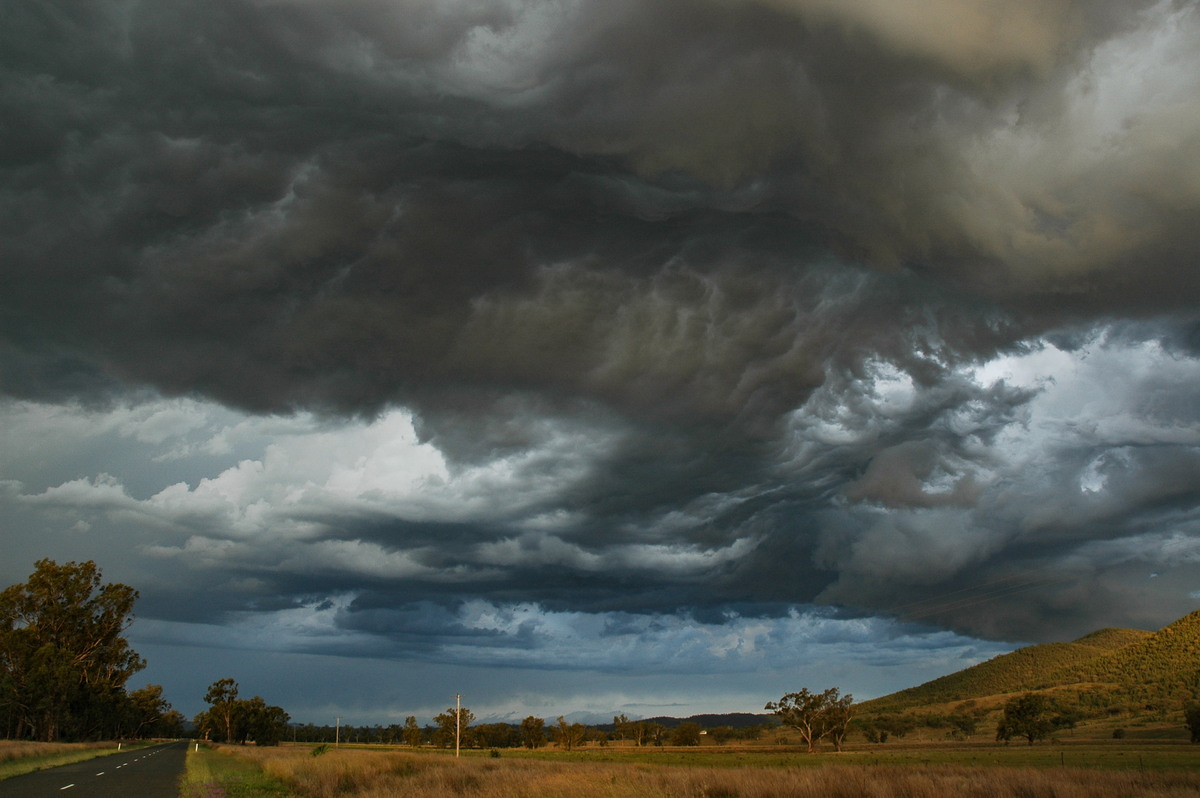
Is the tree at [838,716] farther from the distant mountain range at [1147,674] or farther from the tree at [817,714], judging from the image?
the distant mountain range at [1147,674]

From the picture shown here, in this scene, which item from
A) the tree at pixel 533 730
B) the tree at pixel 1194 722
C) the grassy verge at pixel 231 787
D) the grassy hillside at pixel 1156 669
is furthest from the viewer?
the tree at pixel 533 730

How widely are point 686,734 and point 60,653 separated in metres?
111

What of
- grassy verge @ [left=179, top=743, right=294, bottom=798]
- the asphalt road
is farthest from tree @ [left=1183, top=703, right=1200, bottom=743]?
the asphalt road

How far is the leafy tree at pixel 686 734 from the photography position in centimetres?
15212

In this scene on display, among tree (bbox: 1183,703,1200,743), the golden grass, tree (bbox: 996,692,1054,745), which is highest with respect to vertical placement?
the golden grass

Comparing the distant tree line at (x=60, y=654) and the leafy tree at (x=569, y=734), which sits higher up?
the distant tree line at (x=60, y=654)

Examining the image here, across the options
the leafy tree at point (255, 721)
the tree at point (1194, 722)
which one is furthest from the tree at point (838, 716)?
the leafy tree at point (255, 721)

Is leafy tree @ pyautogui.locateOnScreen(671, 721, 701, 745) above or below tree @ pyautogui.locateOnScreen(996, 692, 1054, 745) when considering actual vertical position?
below

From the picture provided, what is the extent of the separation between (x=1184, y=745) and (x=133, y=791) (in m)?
90.6

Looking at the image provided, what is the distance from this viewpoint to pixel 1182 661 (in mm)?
133875

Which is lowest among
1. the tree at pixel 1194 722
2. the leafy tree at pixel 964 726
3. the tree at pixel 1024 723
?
the leafy tree at pixel 964 726

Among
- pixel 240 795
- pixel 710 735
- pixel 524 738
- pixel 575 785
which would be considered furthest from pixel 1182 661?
pixel 240 795

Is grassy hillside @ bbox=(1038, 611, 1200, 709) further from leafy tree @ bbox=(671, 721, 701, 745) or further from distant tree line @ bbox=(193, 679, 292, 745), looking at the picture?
distant tree line @ bbox=(193, 679, 292, 745)

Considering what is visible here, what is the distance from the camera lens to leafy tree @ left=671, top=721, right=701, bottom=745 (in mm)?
152125
